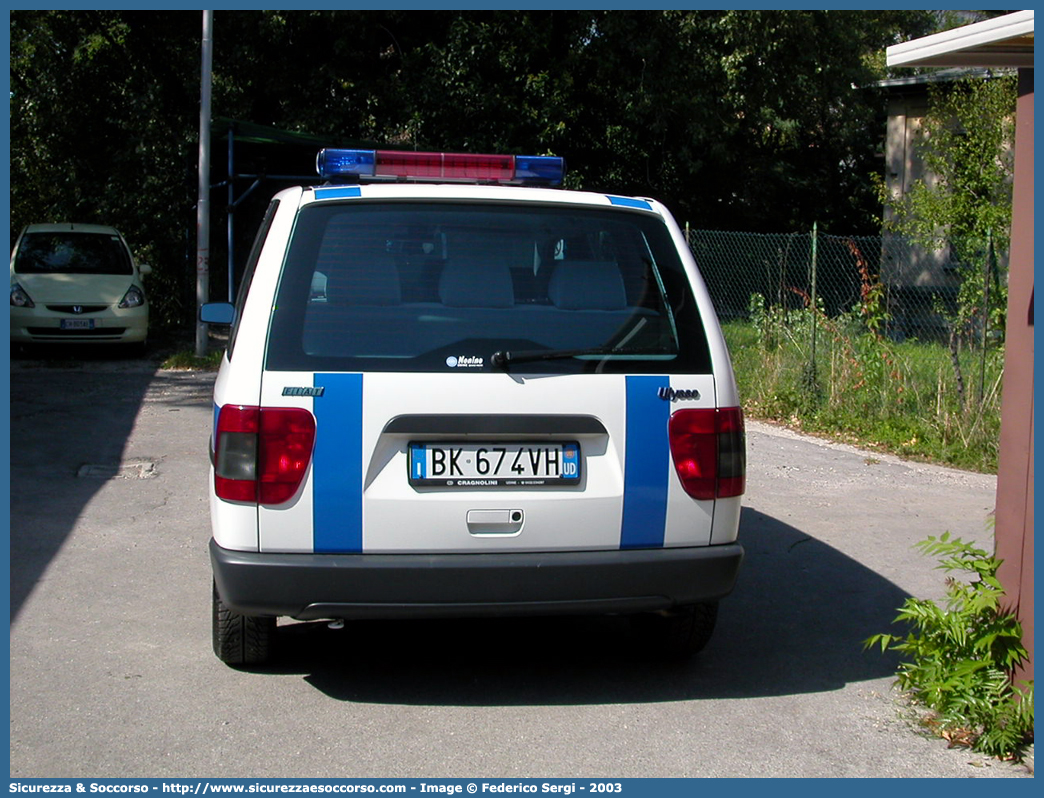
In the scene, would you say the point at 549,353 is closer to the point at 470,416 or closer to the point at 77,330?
the point at 470,416

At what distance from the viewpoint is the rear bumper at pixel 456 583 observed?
3.94 meters

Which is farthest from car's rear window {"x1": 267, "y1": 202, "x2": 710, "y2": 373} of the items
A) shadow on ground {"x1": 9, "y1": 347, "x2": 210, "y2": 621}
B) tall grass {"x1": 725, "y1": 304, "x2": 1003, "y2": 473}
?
tall grass {"x1": 725, "y1": 304, "x2": 1003, "y2": 473}

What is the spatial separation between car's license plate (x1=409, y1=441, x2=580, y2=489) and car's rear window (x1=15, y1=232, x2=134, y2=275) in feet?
41.0

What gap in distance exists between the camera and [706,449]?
13.8 feet

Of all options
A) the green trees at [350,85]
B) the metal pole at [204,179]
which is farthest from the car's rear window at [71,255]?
the green trees at [350,85]

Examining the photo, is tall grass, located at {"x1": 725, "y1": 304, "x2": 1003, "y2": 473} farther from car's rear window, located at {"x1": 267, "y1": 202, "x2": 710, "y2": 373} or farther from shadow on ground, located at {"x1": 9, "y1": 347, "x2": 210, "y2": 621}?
car's rear window, located at {"x1": 267, "y1": 202, "x2": 710, "y2": 373}

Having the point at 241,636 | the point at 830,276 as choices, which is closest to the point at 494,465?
the point at 241,636

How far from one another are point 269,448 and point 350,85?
17.2 metres

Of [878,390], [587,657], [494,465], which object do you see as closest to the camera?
[494,465]

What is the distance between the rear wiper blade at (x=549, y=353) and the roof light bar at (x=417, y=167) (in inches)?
48.4

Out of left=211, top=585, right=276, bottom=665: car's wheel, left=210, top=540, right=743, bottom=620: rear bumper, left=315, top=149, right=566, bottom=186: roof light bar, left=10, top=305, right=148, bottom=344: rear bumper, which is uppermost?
left=315, top=149, right=566, bottom=186: roof light bar

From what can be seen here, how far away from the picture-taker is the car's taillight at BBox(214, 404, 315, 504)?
3918 mm

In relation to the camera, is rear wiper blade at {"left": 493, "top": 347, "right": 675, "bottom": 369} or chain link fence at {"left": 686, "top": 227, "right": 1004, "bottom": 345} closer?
rear wiper blade at {"left": 493, "top": 347, "right": 675, "bottom": 369}

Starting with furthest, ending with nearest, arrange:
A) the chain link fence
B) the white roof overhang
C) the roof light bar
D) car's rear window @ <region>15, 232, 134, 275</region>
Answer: car's rear window @ <region>15, 232, 134, 275</region> < the chain link fence < the roof light bar < the white roof overhang
